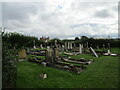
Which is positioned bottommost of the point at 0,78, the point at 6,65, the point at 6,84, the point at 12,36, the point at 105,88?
the point at 105,88

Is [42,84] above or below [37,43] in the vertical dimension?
below

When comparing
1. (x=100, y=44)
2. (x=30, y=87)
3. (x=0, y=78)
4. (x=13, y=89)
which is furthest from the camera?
(x=100, y=44)

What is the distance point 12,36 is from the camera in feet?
70.0

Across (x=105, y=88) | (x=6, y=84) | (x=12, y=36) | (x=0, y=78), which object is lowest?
(x=105, y=88)

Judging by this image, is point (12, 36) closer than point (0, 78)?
No

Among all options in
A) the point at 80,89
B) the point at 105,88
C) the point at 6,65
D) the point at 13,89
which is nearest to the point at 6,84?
the point at 13,89

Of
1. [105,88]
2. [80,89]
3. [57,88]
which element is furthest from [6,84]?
[105,88]

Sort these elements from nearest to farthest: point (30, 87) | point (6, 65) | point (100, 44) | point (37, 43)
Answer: point (6, 65) < point (30, 87) < point (100, 44) < point (37, 43)

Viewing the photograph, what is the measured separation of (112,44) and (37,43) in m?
28.2

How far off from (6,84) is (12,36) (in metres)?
19.3

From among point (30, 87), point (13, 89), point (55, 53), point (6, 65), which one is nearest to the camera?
point (6, 65)

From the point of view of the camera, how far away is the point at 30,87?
213 inches

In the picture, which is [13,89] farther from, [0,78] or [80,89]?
[80,89]

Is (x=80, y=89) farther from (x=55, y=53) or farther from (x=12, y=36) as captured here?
(x=12, y=36)
